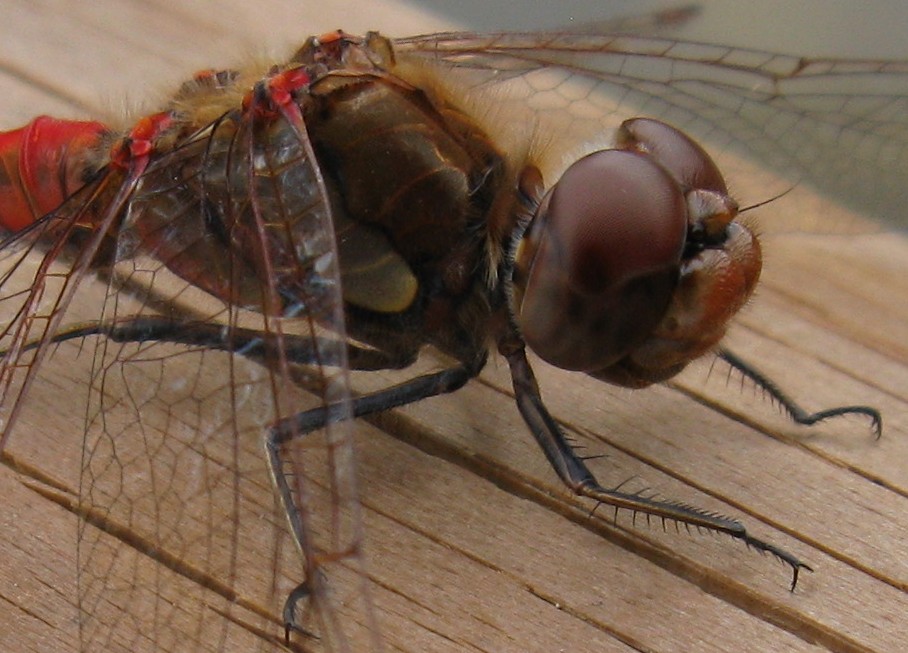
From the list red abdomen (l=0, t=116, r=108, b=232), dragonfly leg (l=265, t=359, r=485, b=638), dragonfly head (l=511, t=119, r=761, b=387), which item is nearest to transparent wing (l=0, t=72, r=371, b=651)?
dragonfly leg (l=265, t=359, r=485, b=638)

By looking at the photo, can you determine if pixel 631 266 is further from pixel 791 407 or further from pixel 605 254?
pixel 791 407

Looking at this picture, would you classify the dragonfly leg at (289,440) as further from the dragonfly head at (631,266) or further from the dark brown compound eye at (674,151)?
the dark brown compound eye at (674,151)

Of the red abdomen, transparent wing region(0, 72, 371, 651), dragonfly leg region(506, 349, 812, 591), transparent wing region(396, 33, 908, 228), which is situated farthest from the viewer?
transparent wing region(396, 33, 908, 228)

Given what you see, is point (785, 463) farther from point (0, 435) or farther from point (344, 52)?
point (0, 435)

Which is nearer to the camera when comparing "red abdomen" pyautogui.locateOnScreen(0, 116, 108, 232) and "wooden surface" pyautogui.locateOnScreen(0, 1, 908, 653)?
"wooden surface" pyautogui.locateOnScreen(0, 1, 908, 653)

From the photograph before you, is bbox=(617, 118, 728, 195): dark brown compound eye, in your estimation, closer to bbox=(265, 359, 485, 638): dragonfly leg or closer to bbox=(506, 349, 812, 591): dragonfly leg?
bbox=(506, 349, 812, 591): dragonfly leg

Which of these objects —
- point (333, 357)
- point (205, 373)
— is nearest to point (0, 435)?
point (205, 373)
